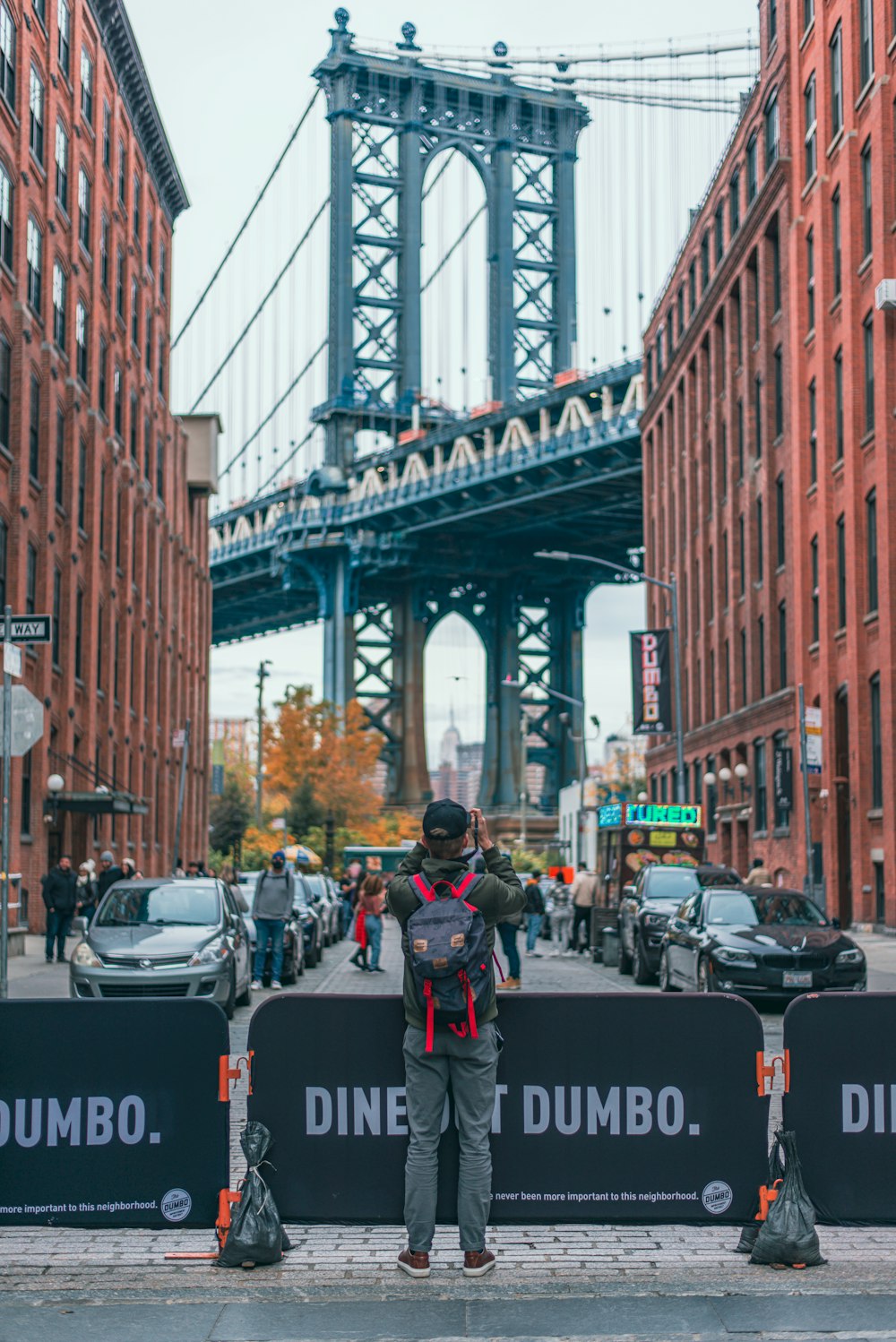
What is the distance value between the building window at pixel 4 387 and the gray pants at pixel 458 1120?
96.5 ft

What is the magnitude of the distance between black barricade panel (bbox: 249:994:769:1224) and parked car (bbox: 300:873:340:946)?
22.0 meters

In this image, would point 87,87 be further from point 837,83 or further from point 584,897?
point 584,897

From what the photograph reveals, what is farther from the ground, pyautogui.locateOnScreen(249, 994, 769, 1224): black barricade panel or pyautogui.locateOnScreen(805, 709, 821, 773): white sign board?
pyautogui.locateOnScreen(805, 709, 821, 773): white sign board

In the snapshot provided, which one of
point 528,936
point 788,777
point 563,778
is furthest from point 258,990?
point 563,778

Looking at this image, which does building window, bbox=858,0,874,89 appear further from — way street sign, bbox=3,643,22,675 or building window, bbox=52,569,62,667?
way street sign, bbox=3,643,22,675

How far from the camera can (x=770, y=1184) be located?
7.05 meters

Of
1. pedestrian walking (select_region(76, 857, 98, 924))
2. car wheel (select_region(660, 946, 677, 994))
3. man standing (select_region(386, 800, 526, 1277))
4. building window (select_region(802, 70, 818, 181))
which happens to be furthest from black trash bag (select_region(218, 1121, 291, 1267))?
building window (select_region(802, 70, 818, 181))

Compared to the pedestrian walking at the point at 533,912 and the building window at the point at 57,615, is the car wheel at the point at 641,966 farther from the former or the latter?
the building window at the point at 57,615

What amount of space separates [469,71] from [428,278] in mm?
18596

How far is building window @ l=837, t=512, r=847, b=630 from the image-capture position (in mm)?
39188

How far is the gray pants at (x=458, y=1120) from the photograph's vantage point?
6719 mm

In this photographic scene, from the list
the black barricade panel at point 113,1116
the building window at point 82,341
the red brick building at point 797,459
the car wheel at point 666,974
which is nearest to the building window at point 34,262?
the building window at point 82,341

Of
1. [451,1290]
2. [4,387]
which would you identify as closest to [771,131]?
[4,387]

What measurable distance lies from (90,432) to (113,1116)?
1477 inches
